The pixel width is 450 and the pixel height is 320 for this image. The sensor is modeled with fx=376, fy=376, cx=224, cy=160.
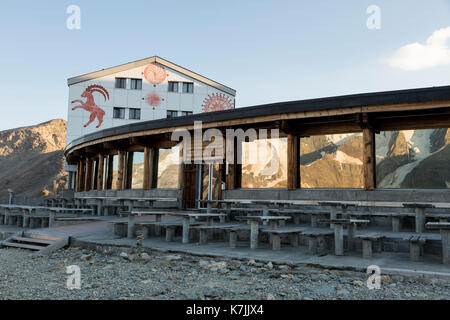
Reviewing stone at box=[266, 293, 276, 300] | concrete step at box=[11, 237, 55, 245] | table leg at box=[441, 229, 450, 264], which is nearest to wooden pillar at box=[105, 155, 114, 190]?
concrete step at box=[11, 237, 55, 245]

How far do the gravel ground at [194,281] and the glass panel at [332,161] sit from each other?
5.76 metres

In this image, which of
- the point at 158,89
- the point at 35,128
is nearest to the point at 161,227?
the point at 158,89

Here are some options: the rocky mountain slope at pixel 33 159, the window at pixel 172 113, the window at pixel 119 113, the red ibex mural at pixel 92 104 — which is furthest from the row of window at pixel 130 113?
the rocky mountain slope at pixel 33 159

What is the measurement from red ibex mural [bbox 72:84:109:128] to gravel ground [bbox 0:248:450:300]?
19.4 meters

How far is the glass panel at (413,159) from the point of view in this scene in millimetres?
9539

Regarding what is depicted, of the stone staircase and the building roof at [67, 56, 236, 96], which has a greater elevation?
the building roof at [67, 56, 236, 96]

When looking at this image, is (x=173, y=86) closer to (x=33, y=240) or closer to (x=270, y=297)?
(x=33, y=240)

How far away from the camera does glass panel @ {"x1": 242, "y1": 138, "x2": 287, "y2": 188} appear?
38.7ft

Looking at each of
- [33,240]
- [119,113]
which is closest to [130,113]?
[119,113]

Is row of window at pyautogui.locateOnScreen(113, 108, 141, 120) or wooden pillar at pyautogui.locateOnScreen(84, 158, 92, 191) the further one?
row of window at pyautogui.locateOnScreen(113, 108, 141, 120)

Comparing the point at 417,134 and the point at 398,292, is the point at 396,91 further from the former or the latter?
the point at 398,292

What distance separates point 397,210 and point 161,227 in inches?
225

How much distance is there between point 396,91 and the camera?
29.5 ft

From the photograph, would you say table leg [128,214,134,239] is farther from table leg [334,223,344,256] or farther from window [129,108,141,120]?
window [129,108,141,120]
